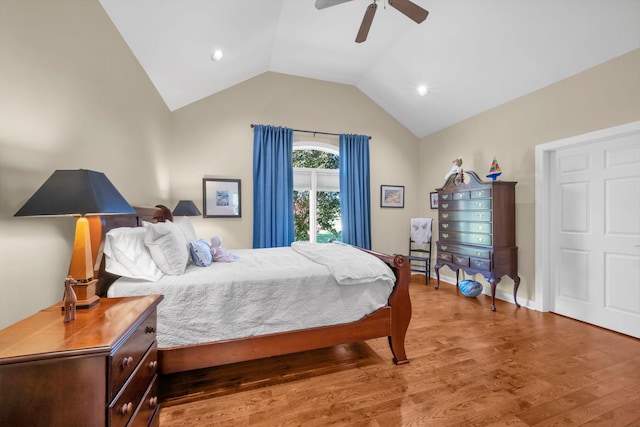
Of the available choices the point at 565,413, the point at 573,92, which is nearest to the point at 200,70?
the point at 573,92

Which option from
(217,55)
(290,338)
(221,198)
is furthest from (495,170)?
(221,198)

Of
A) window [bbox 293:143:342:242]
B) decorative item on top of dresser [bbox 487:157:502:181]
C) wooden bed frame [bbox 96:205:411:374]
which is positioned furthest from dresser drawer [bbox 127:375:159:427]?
decorative item on top of dresser [bbox 487:157:502:181]

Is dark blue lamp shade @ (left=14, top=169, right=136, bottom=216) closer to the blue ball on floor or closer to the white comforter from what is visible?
the white comforter

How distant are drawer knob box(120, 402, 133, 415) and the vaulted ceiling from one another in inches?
104

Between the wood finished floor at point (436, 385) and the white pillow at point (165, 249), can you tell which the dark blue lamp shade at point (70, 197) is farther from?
the wood finished floor at point (436, 385)

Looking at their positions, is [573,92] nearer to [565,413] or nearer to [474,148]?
[474,148]

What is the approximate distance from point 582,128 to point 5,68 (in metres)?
4.61

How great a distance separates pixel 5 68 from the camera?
1.23 m

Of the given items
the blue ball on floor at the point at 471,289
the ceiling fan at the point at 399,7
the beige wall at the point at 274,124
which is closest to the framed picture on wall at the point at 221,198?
the beige wall at the point at 274,124

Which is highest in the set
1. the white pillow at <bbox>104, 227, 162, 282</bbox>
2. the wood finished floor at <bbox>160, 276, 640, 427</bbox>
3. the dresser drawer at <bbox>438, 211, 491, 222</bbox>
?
the dresser drawer at <bbox>438, 211, 491, 222</bbox>

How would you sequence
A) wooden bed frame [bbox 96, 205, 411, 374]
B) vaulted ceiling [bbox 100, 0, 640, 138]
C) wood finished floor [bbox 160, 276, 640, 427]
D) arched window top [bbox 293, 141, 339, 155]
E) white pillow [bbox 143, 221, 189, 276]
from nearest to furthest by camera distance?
wood finished floor [bbox 160, 276, 640, 427] → wooden bed frame [bbox 96, 205, 411, 374] → white pillow [bbox 143, 221, 189, 276] → vaulted ceiling [bbox 100, 0, 640, 138] → arched window top [bbox 293, 141, 339, 155]

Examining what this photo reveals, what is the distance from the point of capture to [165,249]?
1.85m

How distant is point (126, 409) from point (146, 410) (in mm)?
295

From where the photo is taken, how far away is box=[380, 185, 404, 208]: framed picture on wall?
5.03 m
